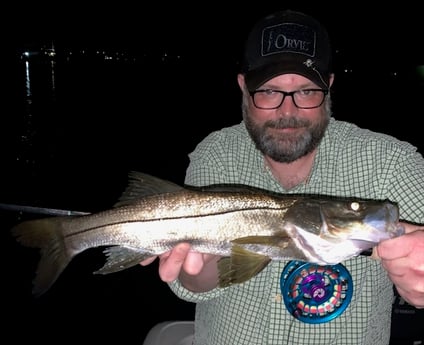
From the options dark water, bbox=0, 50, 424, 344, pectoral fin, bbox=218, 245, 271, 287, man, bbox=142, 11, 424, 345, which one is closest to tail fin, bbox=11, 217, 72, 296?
man, bbox=142, 11, 424, 345

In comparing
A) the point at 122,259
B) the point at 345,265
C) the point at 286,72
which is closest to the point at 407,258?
the point at 345,265

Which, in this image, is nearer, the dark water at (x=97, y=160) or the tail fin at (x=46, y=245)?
the tail fin at (x=46, y=245)

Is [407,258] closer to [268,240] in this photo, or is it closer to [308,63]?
[268,240]

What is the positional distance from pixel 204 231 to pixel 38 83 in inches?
1836

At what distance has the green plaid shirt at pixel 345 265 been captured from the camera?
110 inches

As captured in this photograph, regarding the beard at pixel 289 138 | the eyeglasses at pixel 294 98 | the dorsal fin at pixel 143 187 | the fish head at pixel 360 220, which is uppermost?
the eyeglasses at pixel 294 98

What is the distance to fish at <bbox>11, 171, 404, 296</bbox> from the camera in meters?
2.35

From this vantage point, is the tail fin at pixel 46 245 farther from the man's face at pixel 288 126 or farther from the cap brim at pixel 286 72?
the cap brim at pixel 286 72

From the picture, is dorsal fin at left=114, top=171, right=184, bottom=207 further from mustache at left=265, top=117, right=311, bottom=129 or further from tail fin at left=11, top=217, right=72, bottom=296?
mustache at left=265, top=117, right=311, bottom=129

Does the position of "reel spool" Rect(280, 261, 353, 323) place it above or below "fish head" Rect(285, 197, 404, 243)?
below

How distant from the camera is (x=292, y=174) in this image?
3.17 m

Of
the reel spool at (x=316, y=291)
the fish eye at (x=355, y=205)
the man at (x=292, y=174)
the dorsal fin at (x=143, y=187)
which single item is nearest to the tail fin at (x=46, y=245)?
the dorsal fin at (x=143, y=187)

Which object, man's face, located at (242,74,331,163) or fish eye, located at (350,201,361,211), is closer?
→ fish eye, located at (350,201,361,211)

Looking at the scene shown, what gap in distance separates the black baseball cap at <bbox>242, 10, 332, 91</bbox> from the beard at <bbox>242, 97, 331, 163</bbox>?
11.8 inches
